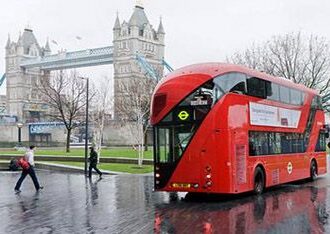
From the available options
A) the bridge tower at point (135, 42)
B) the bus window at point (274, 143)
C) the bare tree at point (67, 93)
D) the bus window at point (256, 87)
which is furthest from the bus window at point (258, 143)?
the bridge tower at point (135, 42)

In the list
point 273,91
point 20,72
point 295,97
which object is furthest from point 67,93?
point 20,72

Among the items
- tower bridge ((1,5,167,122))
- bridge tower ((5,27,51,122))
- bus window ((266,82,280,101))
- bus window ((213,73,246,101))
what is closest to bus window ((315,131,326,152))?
bus window ((266,82,280,101))

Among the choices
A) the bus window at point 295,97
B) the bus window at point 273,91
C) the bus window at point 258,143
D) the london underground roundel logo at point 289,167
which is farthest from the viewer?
the bus window at point 295,97

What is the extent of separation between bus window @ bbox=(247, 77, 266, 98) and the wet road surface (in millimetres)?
3489

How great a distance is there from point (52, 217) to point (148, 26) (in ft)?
405

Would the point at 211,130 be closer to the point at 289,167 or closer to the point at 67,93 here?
the point at 289,167

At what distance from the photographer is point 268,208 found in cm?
1491

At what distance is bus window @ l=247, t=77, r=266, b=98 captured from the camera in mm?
17375

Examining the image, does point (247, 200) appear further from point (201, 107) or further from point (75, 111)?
point (75, 111)

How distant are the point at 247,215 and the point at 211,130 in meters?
3.14

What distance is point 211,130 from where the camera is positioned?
619 inches

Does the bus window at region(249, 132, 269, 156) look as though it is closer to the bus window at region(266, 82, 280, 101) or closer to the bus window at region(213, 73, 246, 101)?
the bus window at region(266, 82, 280, 101)

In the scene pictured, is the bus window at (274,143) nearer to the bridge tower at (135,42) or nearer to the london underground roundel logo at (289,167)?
the london underground roundel logo at (289,167)

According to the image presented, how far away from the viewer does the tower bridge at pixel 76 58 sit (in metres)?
126
